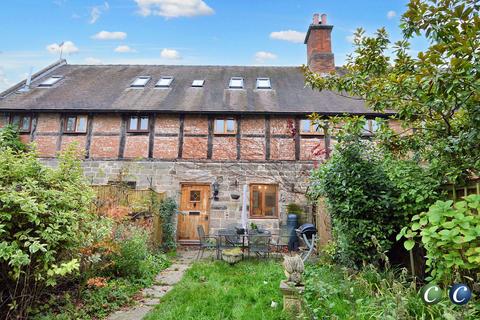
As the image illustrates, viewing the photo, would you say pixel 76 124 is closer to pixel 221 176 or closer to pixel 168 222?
pixel 168 222

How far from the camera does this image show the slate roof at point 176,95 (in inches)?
404

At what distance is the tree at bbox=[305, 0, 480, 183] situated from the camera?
2.66m

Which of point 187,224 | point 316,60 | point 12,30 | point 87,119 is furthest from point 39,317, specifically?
point 316,60

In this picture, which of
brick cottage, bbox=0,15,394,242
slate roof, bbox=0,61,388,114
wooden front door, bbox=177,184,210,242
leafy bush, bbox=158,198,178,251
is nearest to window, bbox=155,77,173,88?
slate roof, bbox=0,61,388,114

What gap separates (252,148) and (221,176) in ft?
5.09

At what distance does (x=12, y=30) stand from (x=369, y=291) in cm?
1338

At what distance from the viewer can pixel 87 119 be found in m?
10.4

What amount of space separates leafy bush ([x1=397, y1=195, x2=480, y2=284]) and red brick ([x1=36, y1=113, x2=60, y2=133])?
38.2 ft

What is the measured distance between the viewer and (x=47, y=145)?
1023cm

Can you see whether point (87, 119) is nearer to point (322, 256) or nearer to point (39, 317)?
point (39, 317)

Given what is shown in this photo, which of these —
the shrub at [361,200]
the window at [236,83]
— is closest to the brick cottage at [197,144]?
the window at [236,83]

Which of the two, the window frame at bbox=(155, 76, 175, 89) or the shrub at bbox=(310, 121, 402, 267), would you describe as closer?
the shrub at bbox=(310, 121, 402, 267)

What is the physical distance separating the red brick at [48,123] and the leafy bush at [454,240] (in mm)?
11641

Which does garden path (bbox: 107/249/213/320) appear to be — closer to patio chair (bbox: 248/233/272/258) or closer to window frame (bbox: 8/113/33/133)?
patio chair (bbox: 248/233/272/258)
